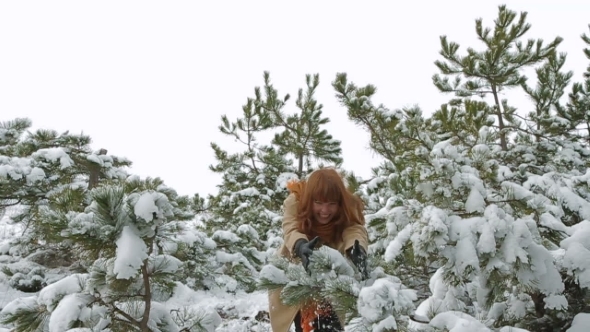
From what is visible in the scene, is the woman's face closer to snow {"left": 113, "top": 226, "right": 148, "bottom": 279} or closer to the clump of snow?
snow {"left": 113, "top": 226, "right": 148, "bottom": 279}

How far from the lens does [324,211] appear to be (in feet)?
7.00

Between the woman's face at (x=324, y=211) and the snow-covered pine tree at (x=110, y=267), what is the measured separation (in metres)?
0.85

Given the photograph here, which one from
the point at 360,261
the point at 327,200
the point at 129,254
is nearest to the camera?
the point at 129,254

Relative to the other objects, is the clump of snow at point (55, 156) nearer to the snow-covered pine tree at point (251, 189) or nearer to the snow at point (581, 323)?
the snow-covered pine tree at point (251, 189)

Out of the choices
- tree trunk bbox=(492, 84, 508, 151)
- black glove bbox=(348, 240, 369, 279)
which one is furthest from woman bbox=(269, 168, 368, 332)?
tree trunk bbox=(492, 84, 508, 151)

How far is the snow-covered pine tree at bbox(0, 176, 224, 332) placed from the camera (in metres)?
1.26

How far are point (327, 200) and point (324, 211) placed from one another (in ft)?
0.22

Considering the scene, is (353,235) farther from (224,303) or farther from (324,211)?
(224,303)

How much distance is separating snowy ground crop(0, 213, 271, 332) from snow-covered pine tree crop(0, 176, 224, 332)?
3222 millimetres

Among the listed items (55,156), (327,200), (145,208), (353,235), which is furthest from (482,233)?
(55,156)

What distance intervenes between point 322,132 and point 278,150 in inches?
48.8

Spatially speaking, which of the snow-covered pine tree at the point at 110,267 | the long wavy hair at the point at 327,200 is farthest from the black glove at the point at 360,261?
the snow-covered pine tree at the point at 110,267

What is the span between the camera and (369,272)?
143 cm

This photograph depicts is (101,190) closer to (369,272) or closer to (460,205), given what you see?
(369,272)
